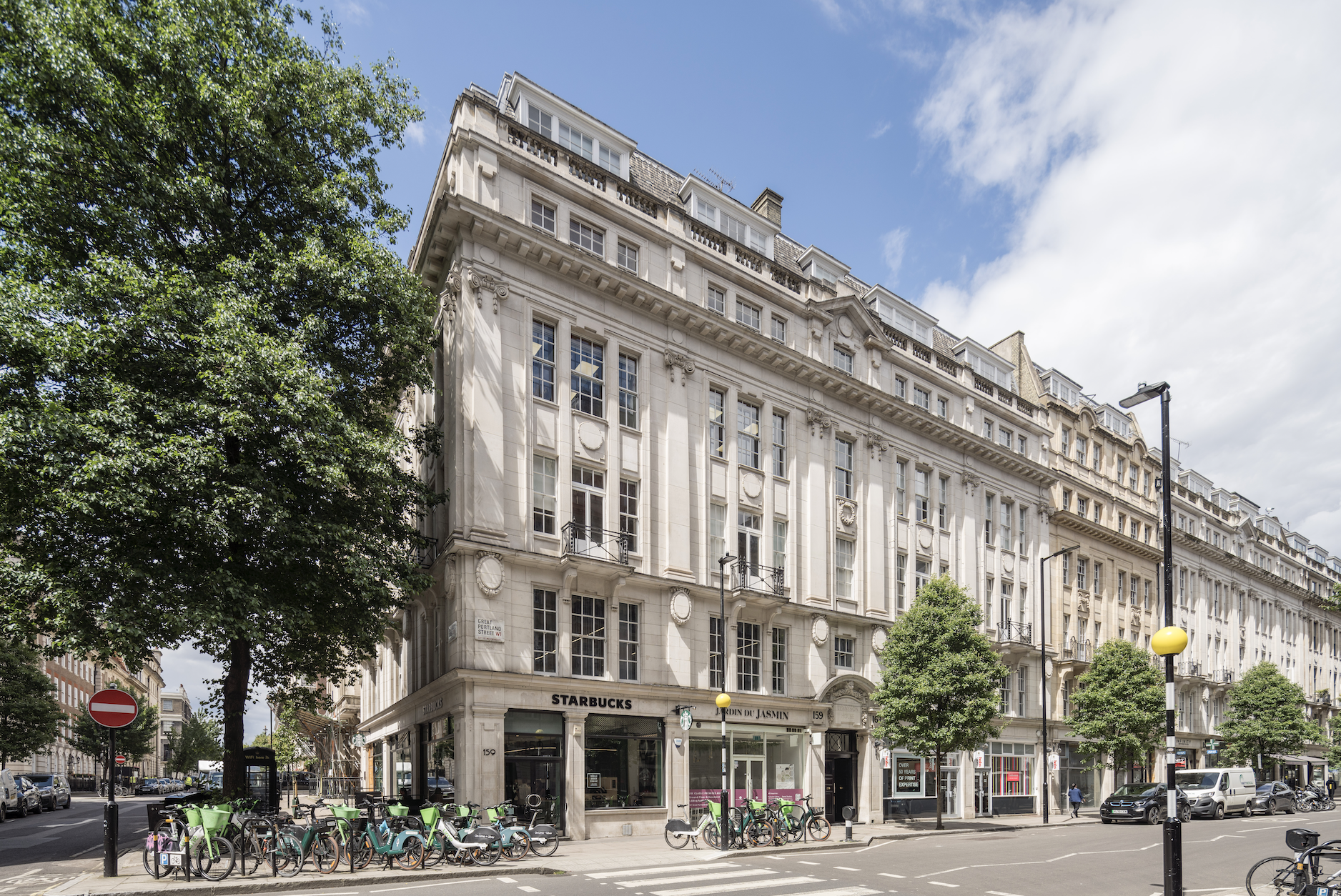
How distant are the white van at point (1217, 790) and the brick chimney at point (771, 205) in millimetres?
29992

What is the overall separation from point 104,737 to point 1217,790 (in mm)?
66208

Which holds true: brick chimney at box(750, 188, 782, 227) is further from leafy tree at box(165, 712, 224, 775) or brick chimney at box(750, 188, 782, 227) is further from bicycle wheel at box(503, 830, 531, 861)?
leafy tree at box(165, 712, 224, 775)

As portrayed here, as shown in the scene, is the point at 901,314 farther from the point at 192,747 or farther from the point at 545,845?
the point at 192,747

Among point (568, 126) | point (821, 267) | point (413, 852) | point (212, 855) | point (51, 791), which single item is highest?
point (568, 126)

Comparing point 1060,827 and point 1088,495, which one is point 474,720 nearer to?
point 1060,827

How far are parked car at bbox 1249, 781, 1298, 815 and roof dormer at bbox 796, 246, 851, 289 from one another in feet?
104

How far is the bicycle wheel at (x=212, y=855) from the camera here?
15.4 meters

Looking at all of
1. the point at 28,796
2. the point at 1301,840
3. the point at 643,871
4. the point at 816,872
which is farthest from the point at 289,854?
the point at 28,796

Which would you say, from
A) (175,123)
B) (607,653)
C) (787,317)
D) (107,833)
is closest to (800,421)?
(787,317)

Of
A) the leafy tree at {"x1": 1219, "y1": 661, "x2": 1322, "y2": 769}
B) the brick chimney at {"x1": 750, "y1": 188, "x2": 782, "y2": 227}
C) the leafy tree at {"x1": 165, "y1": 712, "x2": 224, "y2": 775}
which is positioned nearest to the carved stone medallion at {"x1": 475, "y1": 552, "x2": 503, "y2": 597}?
the brick chimney at {"x1": 750, "y1": 188, "x2": 782, "y2": 227}

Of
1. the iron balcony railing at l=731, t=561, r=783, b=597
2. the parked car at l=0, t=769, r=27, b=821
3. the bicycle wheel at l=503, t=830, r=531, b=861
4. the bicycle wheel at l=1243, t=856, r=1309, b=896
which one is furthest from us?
the parked car at l=0, t=769, r=27, b=821

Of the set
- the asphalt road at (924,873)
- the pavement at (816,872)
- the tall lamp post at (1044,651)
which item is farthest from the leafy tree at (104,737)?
the tall lamp post at (1044,651)

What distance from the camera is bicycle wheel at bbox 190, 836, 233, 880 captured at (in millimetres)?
15367

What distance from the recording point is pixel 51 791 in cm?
3984
